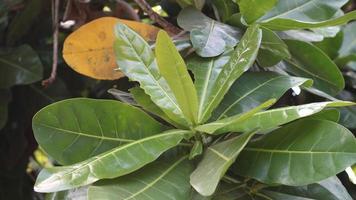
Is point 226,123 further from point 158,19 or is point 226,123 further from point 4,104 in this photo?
point 4,104

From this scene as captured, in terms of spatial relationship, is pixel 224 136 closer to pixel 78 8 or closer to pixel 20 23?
pixel 78 8

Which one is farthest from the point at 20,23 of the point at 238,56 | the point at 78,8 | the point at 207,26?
the point at 238,56

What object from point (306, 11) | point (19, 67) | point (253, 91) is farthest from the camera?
point (19, 67)

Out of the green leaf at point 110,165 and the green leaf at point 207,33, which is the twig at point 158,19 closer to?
the green leaf at point 207,33

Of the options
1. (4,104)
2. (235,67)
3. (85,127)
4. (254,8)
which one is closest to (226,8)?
(254,8)

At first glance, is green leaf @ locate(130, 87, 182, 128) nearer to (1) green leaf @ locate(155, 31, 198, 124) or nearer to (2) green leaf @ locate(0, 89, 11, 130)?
(1) green leaf @ locate(155, 31, 198, 124)

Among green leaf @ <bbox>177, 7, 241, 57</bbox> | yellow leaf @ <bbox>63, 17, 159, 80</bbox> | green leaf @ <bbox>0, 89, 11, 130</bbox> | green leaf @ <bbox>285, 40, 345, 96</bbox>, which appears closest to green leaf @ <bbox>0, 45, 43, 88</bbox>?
green leaf @ <bbox>0, 89, 11, 130</bbox>
